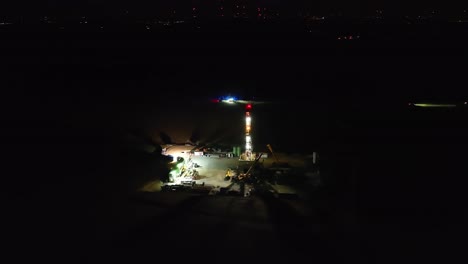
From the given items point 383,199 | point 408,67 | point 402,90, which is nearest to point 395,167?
point 383,199

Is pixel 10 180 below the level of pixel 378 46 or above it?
below

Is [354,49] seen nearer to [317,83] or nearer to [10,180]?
[317,83]

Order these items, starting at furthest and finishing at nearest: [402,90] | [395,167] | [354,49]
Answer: [354,49]
[402,90]
[395,167]

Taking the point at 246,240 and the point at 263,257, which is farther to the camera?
the point at 246,240

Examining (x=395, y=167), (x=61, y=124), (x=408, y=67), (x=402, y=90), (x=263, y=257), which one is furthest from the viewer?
(x=408, y=67)

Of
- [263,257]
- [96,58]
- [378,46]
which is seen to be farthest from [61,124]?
[378,46]

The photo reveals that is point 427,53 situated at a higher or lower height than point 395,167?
higher

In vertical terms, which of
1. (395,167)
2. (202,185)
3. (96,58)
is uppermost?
(96,58)

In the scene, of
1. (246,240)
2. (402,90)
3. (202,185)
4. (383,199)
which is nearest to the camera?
(246,240)

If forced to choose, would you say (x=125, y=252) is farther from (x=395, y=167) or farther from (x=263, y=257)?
(x=395, y=167)
